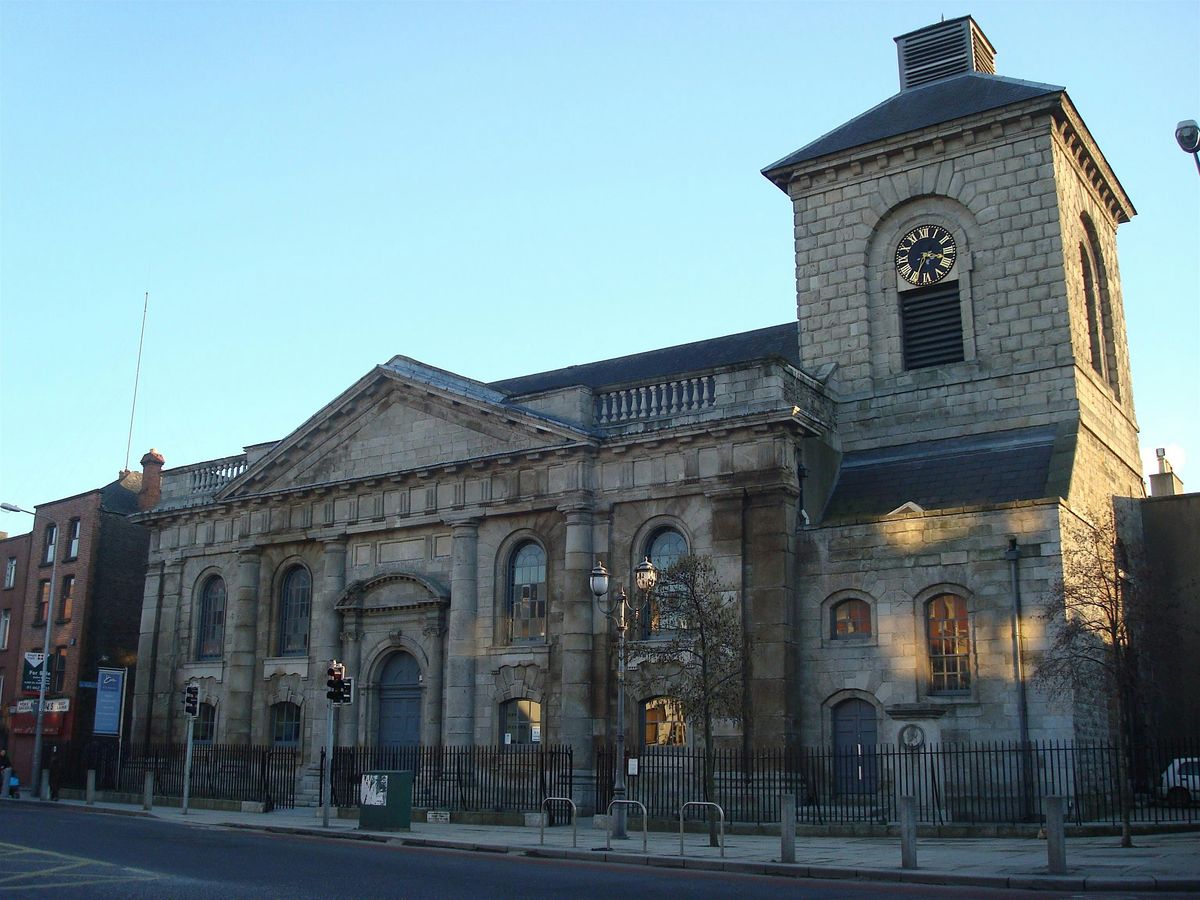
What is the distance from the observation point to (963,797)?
23.7 meters

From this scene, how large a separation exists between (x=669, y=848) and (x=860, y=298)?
55.8 ft

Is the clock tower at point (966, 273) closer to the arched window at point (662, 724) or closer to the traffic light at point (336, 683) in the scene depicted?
the arched window at point (662, 724)

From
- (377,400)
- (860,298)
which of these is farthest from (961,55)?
(377,400)

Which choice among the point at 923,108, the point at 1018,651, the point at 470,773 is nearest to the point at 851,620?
the point at 1018,651

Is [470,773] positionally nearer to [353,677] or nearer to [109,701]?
[353,677]

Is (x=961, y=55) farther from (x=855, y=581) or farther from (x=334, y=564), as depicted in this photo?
(x=334, y=564)

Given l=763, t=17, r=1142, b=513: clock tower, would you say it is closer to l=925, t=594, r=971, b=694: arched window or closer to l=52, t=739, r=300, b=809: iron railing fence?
l=925, t=594, r=971, b=694: arched window

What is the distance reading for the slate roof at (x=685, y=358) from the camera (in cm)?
3447

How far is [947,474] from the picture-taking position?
2819cm

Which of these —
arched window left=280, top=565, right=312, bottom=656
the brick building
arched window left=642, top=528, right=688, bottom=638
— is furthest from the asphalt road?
the brick building

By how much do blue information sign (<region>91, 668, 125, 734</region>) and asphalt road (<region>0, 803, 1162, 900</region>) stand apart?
59.1 feet

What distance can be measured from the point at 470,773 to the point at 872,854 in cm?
1247

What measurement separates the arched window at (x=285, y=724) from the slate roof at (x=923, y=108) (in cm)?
2033

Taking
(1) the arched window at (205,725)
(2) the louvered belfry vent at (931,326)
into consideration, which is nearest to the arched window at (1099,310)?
(2) the louvered belfry vent at (931,326)
